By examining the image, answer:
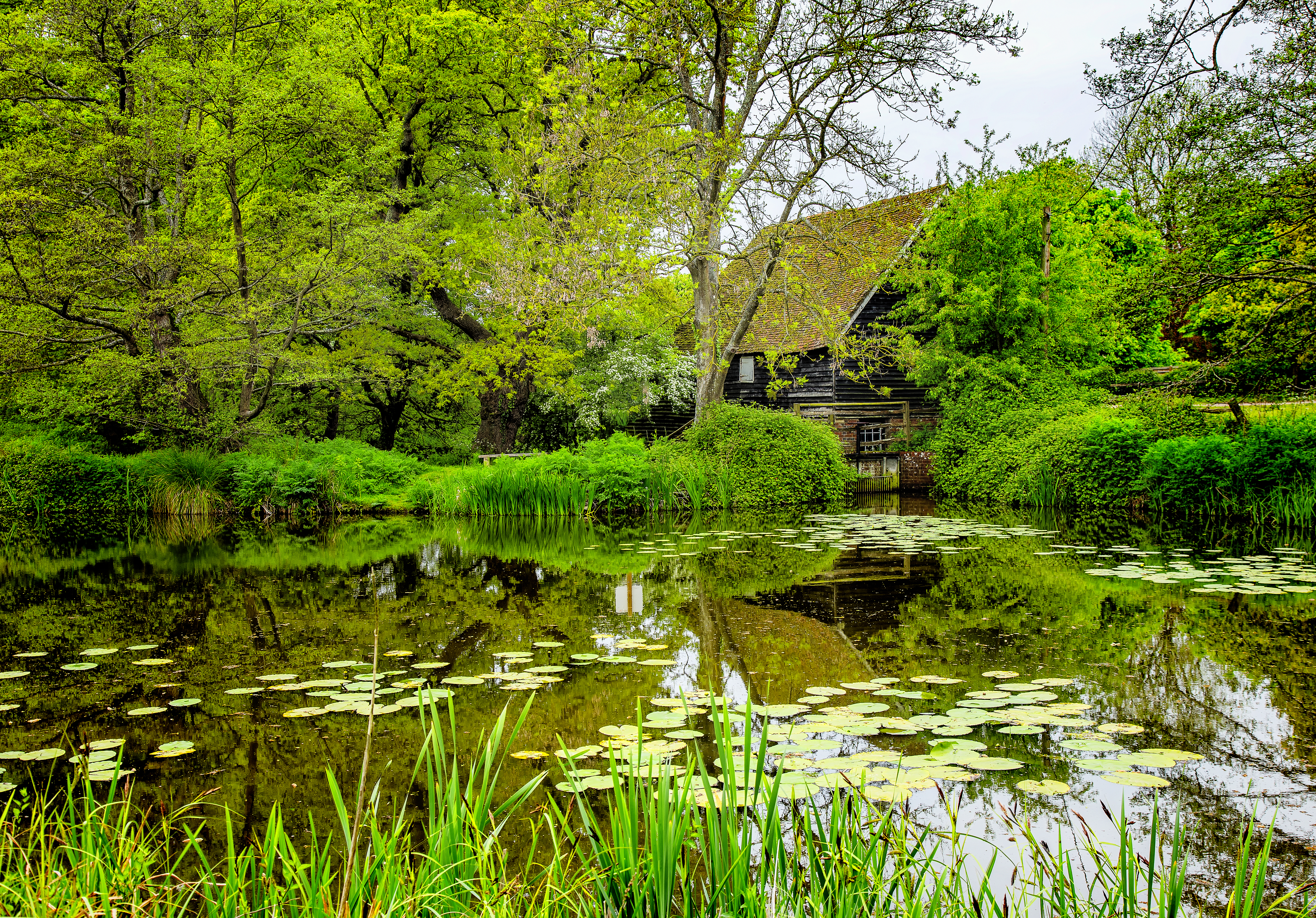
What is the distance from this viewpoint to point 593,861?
286 centimetres

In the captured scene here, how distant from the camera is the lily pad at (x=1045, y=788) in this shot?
3477 millimetres

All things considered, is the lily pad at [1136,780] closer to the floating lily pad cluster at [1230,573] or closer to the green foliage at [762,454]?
the floating lily pad cluster at [1230,573]

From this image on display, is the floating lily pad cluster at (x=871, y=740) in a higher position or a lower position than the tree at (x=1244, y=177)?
lower

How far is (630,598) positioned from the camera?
27.1 feet

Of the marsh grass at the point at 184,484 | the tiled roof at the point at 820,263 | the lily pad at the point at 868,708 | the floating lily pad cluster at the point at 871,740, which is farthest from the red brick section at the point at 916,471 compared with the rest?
the lily pad at the point at 868,708

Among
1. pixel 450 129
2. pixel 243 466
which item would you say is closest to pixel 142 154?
pixel 243 466

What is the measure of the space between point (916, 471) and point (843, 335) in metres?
7.29

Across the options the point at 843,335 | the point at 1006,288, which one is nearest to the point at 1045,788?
the point at 843,335

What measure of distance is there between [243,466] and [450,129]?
10.6 m

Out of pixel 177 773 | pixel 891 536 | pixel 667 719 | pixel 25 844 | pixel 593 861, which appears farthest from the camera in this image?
pixel 891 536

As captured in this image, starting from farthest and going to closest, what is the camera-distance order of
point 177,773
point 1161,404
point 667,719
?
point 1161,404 → point 667,719 → point 177,773

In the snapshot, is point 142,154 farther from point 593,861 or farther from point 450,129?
point 593,861

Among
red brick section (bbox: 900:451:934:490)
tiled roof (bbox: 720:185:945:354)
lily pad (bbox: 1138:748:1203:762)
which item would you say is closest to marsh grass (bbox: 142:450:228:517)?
tiled roof (bbox: 720:185:945:354)

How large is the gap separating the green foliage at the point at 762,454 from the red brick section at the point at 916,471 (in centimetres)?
749
